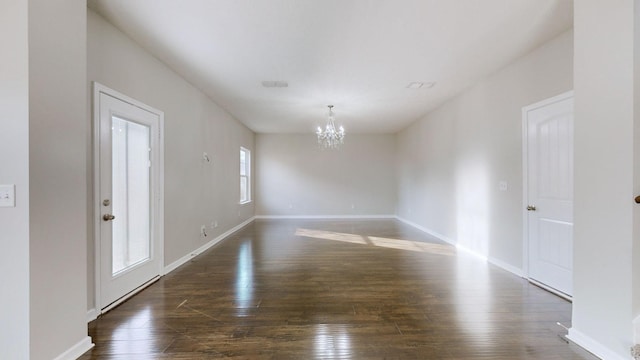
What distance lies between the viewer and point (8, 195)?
61.7 inches

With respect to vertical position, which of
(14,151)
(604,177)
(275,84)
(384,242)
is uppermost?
(275,84)

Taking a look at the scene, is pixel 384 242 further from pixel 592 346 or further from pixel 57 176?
pixel 57 176

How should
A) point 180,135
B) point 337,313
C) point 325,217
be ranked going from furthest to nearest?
point 325,217
point 180,135
point 337,313

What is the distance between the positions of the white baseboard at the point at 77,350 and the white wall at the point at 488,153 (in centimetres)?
431

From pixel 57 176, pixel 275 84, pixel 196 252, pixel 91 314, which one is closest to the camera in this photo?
pixel 57 176

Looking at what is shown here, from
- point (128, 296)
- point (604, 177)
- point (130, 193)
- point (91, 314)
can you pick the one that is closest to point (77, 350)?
point (91, 314)

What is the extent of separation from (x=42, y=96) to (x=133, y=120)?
4.27 feet

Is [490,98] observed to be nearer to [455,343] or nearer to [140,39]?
[455,343]

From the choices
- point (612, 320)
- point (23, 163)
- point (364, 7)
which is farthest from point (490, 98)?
point (23, 163)

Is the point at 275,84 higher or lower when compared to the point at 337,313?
higher

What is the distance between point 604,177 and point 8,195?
3.67 m

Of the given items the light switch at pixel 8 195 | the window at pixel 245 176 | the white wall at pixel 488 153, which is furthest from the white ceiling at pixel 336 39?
the window at pixel 245 176

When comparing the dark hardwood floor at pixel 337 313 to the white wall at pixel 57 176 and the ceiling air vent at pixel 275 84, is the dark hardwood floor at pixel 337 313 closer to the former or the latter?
the white wall at pixel 57 176

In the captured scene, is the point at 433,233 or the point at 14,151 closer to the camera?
the point at 14,151
